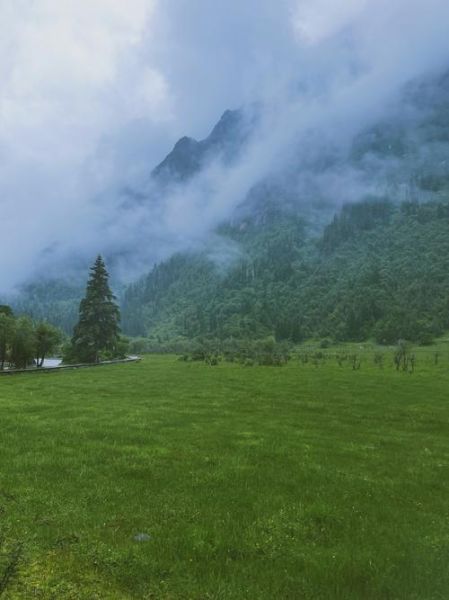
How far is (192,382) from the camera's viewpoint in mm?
53375

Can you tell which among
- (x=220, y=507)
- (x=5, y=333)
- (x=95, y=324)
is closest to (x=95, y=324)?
(x=95, y=324)

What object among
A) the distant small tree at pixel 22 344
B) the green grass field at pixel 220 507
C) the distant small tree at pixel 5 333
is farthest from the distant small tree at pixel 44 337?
the green grass field at pixel 220 507

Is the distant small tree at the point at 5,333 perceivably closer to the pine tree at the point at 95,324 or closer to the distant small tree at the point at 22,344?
the distant small tree at the point at 22,344

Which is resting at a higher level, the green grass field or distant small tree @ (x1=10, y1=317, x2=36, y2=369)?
distant small tree @ (x1=10, y1=317, x2=36, y2=369)

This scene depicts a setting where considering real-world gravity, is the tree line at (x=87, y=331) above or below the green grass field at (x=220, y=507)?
above

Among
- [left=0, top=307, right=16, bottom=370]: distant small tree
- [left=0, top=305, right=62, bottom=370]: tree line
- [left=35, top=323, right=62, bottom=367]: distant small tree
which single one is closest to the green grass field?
[left=0, top=307, right=16, bottom=370]: distant small tree

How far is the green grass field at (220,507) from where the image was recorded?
10297 millimetres

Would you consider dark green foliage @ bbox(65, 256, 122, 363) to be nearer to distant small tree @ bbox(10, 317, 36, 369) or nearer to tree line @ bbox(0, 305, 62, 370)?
tree line @ bbox(0, 305, 62, 370)

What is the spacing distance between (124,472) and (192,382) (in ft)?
118

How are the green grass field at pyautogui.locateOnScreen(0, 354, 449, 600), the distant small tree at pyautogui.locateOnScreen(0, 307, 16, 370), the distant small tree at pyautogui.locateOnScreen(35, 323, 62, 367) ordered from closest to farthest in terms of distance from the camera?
the green grass field at pyautogui.locateOnScreen(0, 354, 449, 600) → the distant small tree at pyautogui.locateOnScreen(0, 307, 16, 370) → the distant small tree at pyautogui.locateOnScreen(35, 323, 62, 367)

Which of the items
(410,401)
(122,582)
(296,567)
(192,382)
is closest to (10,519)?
(122,582)

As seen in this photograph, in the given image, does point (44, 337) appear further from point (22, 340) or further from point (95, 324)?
point (95, 324)

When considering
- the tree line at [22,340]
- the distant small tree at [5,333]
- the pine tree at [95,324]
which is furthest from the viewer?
the pine tree at [95,324]

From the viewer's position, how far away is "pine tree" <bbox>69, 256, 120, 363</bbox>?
93.5 meters
